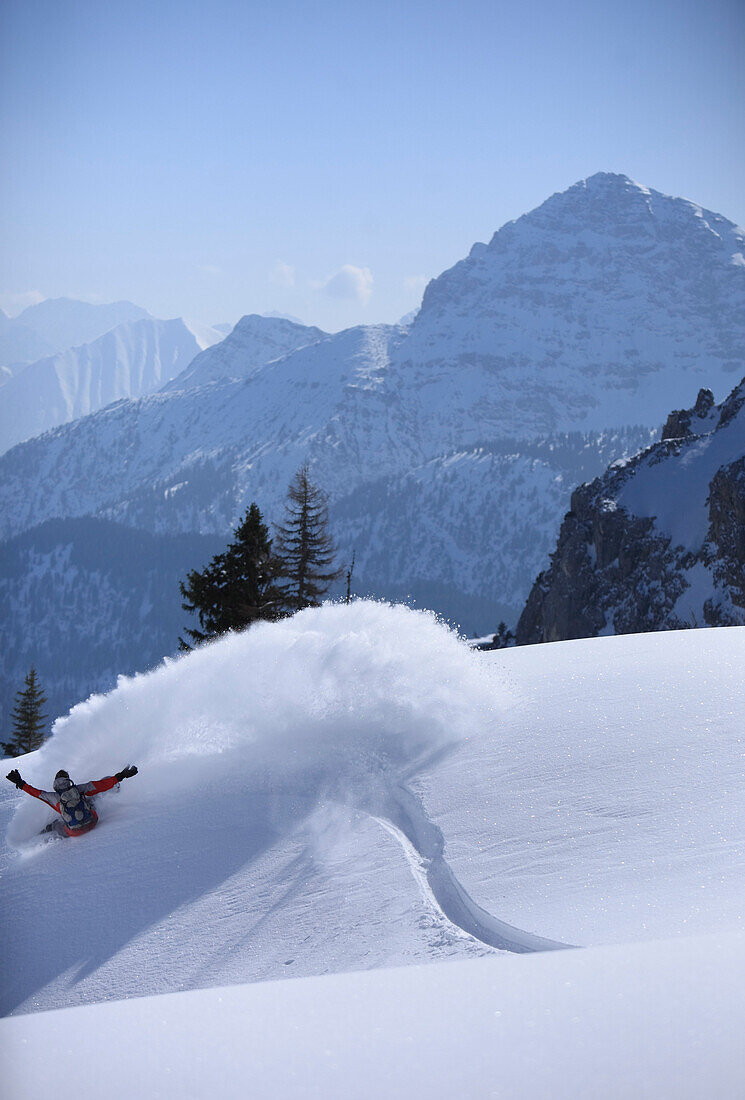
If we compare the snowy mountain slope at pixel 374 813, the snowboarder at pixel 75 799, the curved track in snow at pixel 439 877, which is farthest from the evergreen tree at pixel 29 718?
the curved track in snow at pixel 439 877

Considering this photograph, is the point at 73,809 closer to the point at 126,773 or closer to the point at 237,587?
the point at 126,773

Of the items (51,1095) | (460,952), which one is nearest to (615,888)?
(460,952)

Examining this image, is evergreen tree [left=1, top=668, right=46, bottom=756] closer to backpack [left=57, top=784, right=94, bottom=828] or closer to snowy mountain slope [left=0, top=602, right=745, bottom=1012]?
snowy mountain slope [left=0, top=602, right=745, bottom=1012]

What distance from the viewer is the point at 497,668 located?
1123cm

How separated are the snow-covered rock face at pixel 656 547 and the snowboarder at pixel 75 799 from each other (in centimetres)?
4149

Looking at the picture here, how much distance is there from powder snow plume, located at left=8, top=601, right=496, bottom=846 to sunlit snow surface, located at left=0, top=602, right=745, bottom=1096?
1.2 inches

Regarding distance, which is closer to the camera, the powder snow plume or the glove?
the glove

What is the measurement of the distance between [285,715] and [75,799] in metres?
2.46

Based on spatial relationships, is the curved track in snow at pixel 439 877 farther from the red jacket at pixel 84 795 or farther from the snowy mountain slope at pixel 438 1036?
the red jacket at pixel 84 795

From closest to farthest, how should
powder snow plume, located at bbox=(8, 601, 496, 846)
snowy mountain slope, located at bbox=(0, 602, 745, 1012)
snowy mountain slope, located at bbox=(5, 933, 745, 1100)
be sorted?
snowy mountain slope, located at bbox=(5, 933, 745, 1100)
snowy mountain slope, located at bbox=(0, 602, 745, 1012)
powder snow plume, located at bbox=(8, 601, 496, 846)

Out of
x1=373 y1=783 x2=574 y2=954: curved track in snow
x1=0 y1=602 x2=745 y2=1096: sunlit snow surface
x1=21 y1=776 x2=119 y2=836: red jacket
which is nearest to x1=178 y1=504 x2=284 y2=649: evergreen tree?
x1=0 y1=602 x2=745 y2=1096: sunlit snow surface

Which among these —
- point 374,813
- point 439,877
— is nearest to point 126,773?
point 374,813

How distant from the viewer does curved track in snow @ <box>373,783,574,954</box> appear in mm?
5055

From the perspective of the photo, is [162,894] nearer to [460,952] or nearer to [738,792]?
[460,952]
